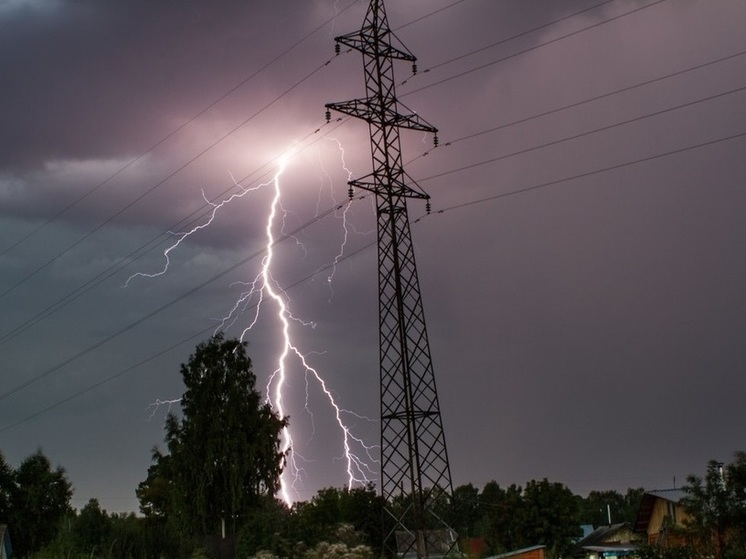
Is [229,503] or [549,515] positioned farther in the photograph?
[229,503]

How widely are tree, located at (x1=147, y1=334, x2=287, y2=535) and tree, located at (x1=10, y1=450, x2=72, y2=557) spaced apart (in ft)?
43.2

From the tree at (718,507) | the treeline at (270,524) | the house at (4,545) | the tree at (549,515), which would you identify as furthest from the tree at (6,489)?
the tree at (718,507)

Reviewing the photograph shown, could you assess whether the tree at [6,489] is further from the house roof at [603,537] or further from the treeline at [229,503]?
the house roof at [603,537]

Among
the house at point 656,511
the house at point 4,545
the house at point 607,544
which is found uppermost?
the house at point 4,545

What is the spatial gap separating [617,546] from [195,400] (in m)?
24.5

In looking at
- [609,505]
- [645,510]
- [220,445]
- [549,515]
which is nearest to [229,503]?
[220,445]

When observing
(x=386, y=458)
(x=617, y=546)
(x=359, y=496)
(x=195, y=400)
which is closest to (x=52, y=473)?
→ (x=195, y=400)

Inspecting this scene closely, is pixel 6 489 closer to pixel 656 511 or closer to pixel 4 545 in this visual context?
pixel 4 545

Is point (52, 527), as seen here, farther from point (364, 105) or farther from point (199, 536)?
point (364, 105)

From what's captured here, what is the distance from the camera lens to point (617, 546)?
50344mm

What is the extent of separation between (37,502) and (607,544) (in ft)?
123

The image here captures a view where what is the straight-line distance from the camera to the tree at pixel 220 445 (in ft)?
180

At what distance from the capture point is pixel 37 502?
66.3 m

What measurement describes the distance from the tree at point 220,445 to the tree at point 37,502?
43.2ft
